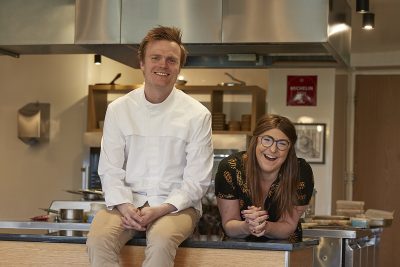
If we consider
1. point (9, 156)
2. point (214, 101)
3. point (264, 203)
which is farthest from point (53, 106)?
point (264, 203)

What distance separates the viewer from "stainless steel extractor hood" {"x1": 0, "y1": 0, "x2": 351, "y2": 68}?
4.64 metres

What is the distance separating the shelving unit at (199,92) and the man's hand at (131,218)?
5.11 meters

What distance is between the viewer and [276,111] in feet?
26.9

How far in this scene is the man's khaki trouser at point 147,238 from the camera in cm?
306

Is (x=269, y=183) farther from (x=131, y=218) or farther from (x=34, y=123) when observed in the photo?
(x=34, y=123)

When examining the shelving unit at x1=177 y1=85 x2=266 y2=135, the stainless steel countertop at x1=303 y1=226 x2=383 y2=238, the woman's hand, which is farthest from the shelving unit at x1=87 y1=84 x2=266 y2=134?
the woman's hand

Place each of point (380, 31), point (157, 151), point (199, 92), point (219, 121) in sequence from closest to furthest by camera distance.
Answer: point (157, 151) → point (380, 31) → point (219, 121) → point (199, 92)

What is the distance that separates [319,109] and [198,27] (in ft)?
11.5

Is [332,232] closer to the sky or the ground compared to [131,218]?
closer to the ground

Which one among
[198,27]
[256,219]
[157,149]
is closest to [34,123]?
[198,27]

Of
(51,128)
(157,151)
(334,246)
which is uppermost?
(51,128)

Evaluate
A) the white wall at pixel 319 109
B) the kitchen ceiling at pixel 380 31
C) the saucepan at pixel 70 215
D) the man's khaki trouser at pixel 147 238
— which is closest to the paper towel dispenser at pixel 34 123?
the white wall at pixel 319 109

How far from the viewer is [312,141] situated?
26.6ft

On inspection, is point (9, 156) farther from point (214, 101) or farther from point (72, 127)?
point (214, 101)
